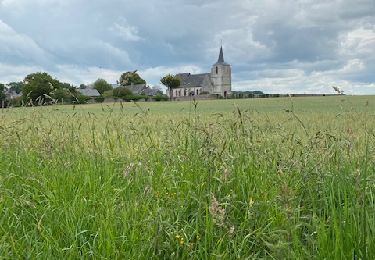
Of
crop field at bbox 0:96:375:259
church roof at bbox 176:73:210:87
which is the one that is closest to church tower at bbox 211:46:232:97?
church roof at bbox 176:73:210:87

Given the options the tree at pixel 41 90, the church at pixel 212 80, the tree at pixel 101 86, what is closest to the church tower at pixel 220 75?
the church at pixel 212 80

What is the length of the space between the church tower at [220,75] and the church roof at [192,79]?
8887 mm

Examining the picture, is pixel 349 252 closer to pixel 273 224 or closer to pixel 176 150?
pixel 273 224

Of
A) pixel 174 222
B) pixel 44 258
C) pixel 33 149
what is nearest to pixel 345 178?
pixel 174 222

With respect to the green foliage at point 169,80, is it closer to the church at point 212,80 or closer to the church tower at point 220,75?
the church at point 212,80

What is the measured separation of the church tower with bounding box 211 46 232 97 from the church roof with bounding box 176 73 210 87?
8887mm

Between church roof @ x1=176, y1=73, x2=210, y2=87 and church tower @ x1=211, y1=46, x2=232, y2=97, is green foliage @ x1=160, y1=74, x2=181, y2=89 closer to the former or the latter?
church roof @ x1=176, y1=73, x2=210, y2=87

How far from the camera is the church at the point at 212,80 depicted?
165m

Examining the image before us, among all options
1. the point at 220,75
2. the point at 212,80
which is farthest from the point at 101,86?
the point at 220,75

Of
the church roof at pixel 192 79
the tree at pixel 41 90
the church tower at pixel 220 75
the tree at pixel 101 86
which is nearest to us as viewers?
the tree at pixel 41 90

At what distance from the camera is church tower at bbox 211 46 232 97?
175 metres

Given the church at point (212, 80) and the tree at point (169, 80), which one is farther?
the church at point (212, 80)

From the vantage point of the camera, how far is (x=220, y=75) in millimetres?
174875

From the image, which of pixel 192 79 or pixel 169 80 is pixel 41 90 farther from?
pixel 192 79
